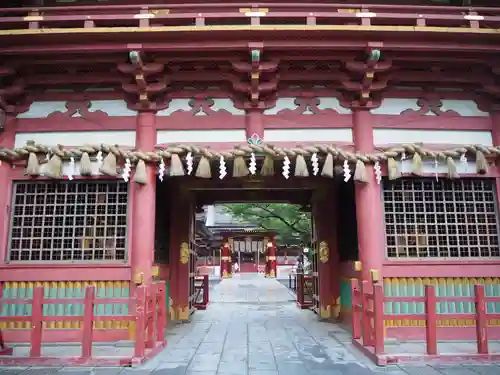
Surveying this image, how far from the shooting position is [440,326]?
23.2 ft

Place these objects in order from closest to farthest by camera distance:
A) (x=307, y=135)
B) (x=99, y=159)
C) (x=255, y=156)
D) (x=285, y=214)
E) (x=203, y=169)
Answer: (x=203, y=169)
(x=99, y=159)
(x=255, y=156)
(x=307, y=135)
(x=285, y=214)

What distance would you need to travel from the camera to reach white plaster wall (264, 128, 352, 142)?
7242 mm

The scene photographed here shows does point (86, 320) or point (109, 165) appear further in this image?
point (109, 165)

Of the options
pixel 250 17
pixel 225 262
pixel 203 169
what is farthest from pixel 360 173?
pixel 225 262

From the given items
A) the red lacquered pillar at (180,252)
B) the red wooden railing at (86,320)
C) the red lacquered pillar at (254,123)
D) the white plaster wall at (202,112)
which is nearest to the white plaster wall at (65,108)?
the white plaster wall at (202,112)

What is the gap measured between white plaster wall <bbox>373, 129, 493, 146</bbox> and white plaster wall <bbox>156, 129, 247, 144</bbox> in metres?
2.45

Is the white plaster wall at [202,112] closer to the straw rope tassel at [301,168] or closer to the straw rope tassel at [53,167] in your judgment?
the straw rope tassel at [301,168]

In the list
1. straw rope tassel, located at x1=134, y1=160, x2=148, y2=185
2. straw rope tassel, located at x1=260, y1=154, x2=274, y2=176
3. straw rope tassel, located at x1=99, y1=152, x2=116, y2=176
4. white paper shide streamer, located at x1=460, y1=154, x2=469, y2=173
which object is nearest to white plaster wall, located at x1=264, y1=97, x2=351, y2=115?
straw rope tassel, located at x1=260, y1=154, x2=274, y2=176

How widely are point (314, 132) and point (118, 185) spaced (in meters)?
3.63

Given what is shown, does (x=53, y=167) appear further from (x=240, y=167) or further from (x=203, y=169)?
(x=240, y=167)

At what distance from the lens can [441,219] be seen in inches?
292

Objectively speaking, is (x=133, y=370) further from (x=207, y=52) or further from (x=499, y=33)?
(x=499, y=33)

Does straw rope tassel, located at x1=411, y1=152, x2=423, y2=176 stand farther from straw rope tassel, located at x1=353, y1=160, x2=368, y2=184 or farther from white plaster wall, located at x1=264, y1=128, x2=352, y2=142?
white plaster wall, located at x1=264, y1=128, x2=352, y2=142

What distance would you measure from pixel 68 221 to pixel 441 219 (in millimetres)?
6726
